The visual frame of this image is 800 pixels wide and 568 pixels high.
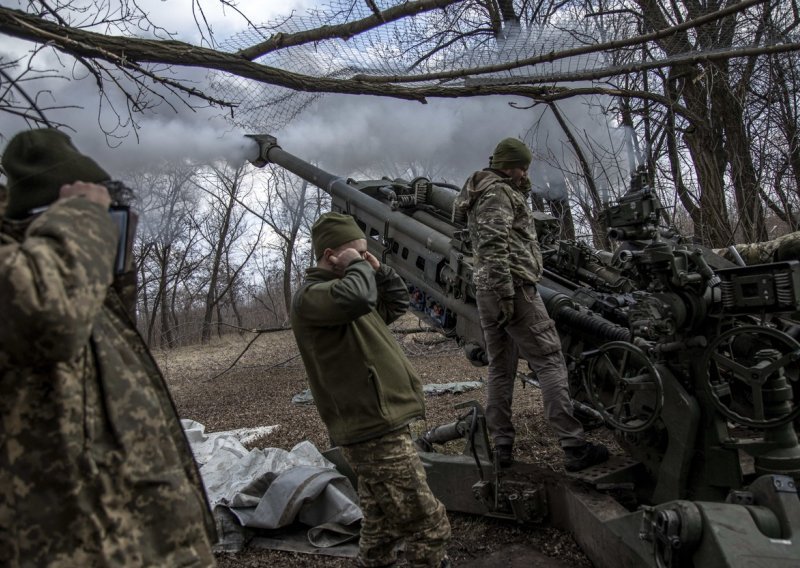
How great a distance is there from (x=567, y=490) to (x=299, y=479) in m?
1.62

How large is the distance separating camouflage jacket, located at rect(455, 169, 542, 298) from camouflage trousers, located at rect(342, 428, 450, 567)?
154 centimetres

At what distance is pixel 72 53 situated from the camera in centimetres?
263

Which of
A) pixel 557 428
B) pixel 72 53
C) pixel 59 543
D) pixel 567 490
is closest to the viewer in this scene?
pixel 59 543

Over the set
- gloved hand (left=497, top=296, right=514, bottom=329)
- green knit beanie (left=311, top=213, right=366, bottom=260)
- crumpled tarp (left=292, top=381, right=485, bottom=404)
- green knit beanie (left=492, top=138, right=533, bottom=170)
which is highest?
green knit beanie (left=492, top=138, right=533, bottom=170)

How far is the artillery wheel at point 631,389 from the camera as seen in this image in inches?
122

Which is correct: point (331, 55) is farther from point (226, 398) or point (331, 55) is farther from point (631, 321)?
point (226, 398)

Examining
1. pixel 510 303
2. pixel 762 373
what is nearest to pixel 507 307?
pixel 510 303

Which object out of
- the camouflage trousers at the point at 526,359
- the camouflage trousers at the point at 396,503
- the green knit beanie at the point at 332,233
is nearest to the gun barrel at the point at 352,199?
the camouflage trousers at the point at 526,359

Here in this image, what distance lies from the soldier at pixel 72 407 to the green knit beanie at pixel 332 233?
1408 millimetres

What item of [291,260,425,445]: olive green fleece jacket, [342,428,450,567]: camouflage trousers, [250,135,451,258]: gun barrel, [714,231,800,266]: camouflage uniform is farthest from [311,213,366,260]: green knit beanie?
[250,135,451,258]: gun barrel

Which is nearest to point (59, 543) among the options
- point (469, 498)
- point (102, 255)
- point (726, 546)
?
point (102, 255)

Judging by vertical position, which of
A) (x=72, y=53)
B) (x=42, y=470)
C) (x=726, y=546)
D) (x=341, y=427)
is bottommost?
(x=726, y=546)

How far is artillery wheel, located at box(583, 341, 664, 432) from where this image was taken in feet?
10.2

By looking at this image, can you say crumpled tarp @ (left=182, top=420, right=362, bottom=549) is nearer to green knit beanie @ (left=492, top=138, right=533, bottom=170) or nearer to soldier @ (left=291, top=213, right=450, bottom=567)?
soldier @ (left=291, top=213, right=450, bottom=567)
